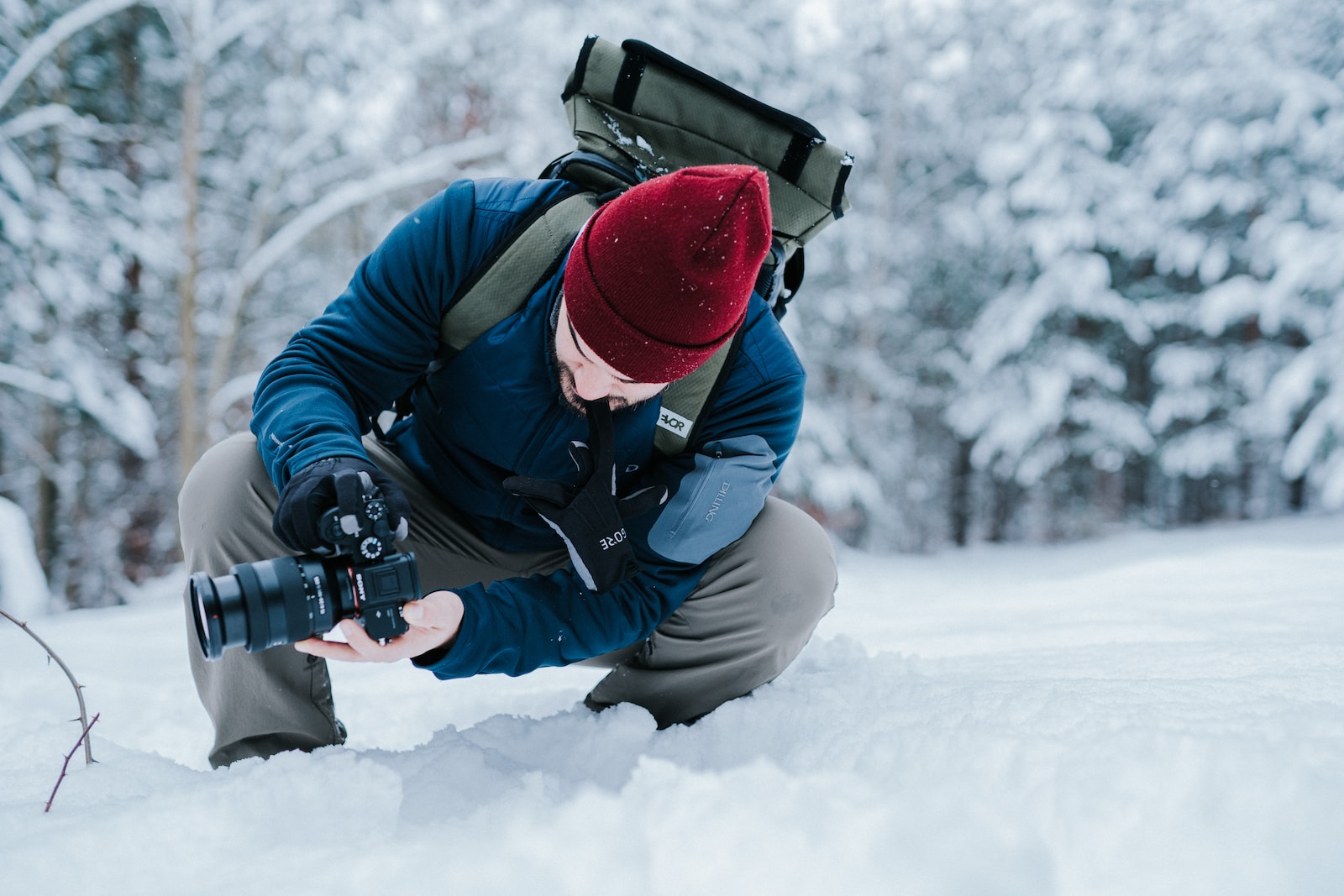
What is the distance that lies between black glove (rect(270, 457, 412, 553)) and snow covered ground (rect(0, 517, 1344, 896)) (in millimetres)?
360

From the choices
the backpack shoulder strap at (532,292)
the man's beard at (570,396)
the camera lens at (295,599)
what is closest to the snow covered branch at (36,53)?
the backpack shoulder strap at (532,292)

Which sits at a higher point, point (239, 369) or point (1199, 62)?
point (1199, 62)

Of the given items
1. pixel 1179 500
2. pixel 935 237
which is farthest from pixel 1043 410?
pixel 1179 500

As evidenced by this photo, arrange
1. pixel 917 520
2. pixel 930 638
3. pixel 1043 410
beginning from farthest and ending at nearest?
pixel 917 520
pixel 1043 410
pixel 930 638

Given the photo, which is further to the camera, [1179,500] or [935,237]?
[1179,500]

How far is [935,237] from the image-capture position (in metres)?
11.5

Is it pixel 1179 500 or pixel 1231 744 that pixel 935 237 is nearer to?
pixel 1179 500

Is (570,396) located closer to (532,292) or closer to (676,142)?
(532,292)

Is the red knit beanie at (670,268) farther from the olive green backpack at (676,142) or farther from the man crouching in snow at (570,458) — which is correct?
the olive green backpack at (676,142)

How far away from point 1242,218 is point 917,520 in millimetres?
6288

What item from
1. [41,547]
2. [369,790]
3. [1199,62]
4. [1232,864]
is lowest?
[41,547]

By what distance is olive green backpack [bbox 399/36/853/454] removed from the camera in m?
1.78

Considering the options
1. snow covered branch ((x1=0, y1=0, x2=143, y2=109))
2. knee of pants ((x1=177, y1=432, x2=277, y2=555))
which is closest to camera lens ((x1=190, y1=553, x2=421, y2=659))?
knee of pants ((x1=177, y1=432, x2=277, y2=555))

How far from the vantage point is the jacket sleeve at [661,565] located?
4.66 ft
